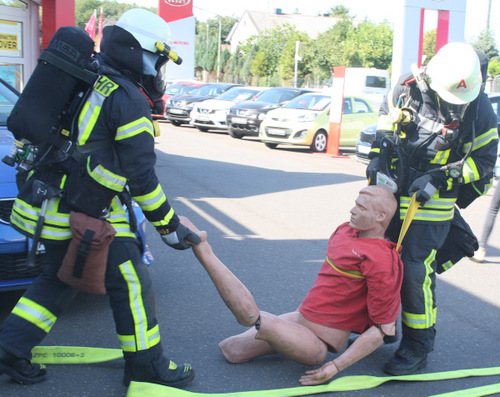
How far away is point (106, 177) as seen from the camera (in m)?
2.93

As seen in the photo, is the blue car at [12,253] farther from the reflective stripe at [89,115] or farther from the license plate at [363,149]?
the license plate at [363,149]

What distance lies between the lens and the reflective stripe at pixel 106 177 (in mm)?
2916

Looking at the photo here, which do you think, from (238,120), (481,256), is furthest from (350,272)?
(238,120)

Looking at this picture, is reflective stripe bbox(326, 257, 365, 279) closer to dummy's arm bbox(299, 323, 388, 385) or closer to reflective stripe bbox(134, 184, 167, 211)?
dummy's arm bbox(299, 323, 388, 385)

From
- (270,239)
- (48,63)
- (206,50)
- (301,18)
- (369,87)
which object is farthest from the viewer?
(301,18)

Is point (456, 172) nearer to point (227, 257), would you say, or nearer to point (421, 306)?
point (421, 306)

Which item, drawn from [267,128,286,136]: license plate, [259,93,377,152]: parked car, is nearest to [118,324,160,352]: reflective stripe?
[259,93,377,152]: parked car

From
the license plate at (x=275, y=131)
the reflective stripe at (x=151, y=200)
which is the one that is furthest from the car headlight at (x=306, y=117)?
the reflective stripe at (x=151, y=200)

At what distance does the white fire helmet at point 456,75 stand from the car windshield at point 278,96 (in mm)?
14564

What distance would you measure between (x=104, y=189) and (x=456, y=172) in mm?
2129

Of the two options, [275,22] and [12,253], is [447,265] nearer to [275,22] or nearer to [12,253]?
[12,253]

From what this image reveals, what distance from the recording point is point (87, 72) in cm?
291

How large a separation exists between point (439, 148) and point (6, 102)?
12.8 feet

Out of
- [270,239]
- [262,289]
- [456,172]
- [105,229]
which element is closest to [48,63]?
[105,229]
